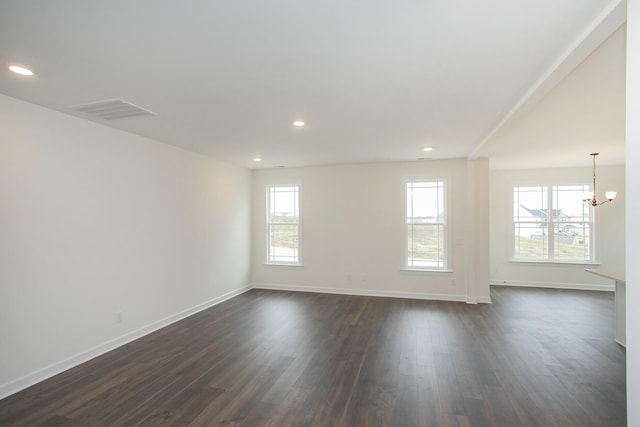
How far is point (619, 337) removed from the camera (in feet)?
12.5

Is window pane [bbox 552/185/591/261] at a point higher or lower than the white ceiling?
lower

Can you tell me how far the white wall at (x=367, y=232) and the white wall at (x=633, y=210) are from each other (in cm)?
444

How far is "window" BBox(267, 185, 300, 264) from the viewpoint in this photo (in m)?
6.67

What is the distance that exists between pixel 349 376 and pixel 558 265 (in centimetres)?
645

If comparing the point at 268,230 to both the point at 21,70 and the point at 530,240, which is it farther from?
the point at 530,240

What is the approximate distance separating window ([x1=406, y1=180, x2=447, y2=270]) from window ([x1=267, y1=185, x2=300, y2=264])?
2.33 metres

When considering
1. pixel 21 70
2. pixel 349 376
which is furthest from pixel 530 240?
pixel 21 70

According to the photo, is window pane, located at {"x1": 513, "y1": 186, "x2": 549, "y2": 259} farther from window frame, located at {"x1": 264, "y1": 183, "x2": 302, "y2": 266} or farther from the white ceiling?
window frame, located at {"x1": 264, "y1": 183, "x2": 302, "y2": 266}

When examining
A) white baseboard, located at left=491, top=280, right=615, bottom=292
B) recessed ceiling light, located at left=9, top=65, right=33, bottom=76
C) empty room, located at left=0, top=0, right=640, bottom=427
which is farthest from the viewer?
white baseboard, located at left=491, top=280, right=615, bottom=292

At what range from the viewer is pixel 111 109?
122 inches

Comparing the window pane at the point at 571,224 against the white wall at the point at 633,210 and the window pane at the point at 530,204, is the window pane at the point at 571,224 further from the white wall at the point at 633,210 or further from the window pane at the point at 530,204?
the white wall at the point at 633,210

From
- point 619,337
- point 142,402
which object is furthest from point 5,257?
point 619,337

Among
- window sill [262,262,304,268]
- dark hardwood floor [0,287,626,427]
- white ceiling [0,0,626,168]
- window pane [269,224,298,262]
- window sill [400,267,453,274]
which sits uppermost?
white ceiling [0,0,626,168]

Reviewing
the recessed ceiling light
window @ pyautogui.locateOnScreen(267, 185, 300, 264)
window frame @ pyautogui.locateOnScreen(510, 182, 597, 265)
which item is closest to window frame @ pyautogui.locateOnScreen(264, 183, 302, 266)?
window @ pyautogui.locateOnScreen(267, 185, 300, 264)
